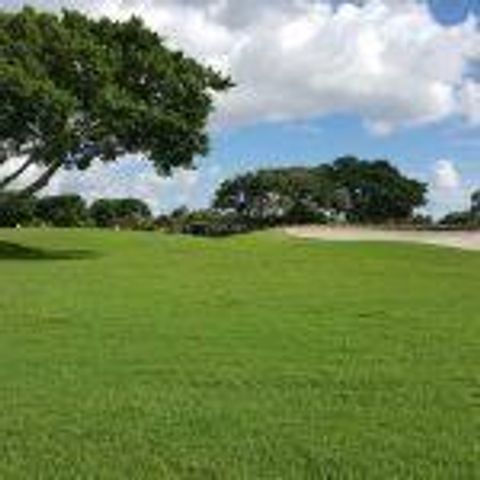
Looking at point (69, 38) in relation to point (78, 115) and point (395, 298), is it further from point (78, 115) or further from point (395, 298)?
point (395, 298)

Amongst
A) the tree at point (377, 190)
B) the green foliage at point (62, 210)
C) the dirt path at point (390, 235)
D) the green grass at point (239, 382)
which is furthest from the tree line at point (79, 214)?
the green grass at point (239, 382)

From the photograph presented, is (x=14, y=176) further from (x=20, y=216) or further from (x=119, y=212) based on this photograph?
(x=119, y=212)

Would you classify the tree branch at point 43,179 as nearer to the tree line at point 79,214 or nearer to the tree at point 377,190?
the tree line at point 79,214

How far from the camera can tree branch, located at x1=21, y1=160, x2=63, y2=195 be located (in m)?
44.7

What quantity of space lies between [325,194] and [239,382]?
314 ft

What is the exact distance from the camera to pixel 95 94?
139 ft

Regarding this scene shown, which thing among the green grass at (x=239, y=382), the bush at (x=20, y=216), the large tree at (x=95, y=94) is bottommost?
the green grass at (x=239, y=382)

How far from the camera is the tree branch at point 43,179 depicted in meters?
44.7

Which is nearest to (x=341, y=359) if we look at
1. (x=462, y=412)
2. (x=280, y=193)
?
(x=462, y=412)

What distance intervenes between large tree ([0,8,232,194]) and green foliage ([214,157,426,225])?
47.4 metres

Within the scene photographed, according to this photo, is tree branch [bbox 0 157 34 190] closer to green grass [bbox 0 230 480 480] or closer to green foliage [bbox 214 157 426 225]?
green grass [bbox 0 230 480 480]

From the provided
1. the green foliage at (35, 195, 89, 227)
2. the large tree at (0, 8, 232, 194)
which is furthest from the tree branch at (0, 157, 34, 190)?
the green foliage at (35, 195, 89, 227)

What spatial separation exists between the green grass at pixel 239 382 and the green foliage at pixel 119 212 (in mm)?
58703

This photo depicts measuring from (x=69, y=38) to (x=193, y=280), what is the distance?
14.6 m
